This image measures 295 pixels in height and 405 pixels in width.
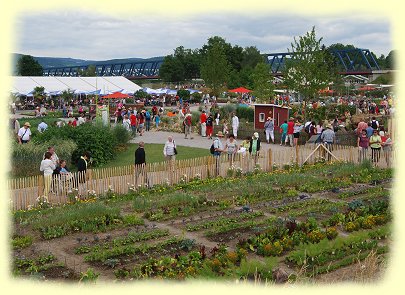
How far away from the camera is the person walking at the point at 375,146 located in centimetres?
2230

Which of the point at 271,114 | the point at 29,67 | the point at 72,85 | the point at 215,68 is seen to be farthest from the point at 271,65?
the point at 271,114

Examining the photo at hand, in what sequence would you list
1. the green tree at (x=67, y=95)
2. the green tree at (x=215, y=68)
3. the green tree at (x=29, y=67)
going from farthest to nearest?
the green tree at (x=29, y=67)
the green tree at (x=215, y=68)
the green tree at (x=67, y=95)

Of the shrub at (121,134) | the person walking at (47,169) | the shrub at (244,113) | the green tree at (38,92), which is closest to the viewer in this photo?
the person walking at (47,169)

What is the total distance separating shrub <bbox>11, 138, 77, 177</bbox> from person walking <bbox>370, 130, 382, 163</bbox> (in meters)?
12.5

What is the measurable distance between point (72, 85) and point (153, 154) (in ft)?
128

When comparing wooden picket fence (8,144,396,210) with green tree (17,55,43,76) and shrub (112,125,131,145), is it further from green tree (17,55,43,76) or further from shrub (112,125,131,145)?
green tree (17,55,43,76)

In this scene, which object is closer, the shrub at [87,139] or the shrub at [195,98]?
the shrub at [87,139]

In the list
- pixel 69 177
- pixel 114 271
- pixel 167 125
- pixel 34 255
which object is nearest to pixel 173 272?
pixel 114 271

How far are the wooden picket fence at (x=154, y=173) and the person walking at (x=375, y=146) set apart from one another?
1.40ft

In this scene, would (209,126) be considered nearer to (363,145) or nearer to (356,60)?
(363,145)

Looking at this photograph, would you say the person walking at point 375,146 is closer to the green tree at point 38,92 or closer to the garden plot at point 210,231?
the garden plot at point 210,231

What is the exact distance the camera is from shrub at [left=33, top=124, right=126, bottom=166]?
76.7ft

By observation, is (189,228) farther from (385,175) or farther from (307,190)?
(385,175)

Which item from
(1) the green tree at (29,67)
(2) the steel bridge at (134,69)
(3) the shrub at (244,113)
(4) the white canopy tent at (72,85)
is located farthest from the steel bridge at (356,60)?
(3) the shrub at (244,113)
